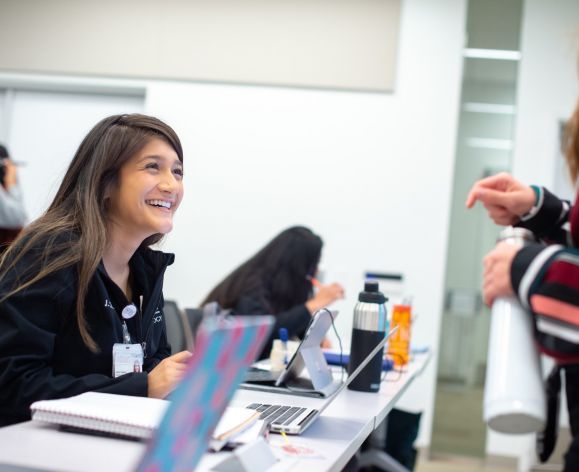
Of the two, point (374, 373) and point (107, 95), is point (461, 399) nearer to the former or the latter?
point (374, 373)

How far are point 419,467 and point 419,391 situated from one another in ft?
1.47

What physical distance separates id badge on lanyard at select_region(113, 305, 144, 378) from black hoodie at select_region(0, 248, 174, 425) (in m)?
0.02

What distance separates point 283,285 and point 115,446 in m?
2.24

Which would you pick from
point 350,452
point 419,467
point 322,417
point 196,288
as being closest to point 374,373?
point 322,417

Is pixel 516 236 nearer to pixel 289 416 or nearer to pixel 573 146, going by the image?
pixel 573 146

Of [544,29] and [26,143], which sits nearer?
[544,29]

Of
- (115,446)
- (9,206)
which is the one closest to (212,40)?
(9,206)

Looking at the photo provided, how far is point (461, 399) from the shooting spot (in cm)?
464

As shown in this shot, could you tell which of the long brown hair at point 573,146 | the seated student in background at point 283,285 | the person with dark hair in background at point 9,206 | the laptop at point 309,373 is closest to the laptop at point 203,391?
the long brown hair at point 573,146

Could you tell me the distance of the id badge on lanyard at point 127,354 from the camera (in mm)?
1714

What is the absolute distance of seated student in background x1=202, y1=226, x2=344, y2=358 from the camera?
330cm

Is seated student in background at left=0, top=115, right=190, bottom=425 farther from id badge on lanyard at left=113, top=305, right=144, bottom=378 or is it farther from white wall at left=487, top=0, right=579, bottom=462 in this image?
white wall at left=487, top=0, right=579, bottom=462

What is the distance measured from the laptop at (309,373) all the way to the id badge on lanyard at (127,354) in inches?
15.4

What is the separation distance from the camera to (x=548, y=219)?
53.7 inches
